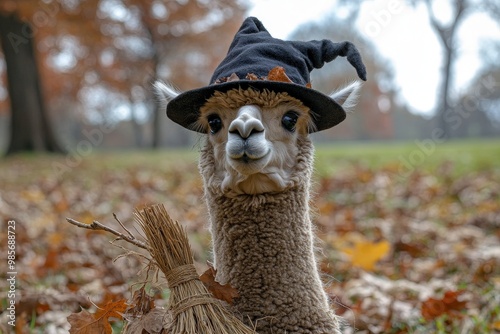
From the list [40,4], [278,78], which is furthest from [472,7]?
[278,78]

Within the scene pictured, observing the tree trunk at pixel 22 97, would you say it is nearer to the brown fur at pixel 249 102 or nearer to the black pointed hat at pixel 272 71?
the black pointed hat at pixel 272 71

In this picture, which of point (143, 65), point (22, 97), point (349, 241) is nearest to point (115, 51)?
point (143, 65)

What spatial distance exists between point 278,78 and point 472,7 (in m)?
21.5

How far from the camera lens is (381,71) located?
1351 inches

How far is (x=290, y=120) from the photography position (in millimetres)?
1931

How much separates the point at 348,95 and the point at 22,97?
14.3 metres

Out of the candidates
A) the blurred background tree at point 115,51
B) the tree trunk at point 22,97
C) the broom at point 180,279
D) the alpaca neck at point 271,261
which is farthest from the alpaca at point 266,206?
the tree trunk at point 22,97

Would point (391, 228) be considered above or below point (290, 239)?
above

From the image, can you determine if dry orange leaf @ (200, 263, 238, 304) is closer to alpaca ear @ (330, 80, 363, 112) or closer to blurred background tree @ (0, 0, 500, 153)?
alpaca ear @ (330, 80, 363, 112)

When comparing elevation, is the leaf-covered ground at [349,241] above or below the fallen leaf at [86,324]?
above

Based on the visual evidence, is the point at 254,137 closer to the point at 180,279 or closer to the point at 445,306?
the point at 180,279

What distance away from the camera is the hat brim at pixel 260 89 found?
1.84 meters

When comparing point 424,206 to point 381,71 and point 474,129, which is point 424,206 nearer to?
point 381,71

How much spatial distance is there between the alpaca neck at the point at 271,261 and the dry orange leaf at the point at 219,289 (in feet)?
0.24
